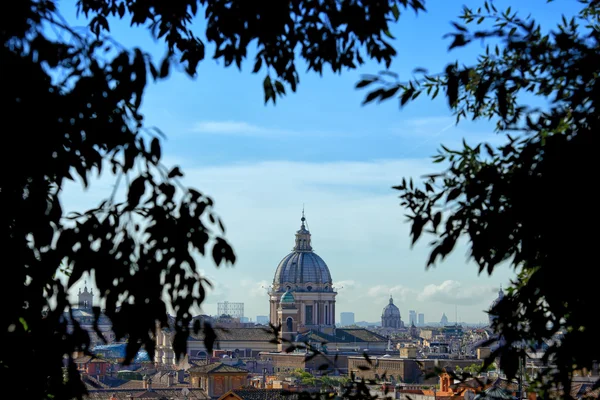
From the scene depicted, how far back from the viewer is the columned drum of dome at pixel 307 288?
11225cm

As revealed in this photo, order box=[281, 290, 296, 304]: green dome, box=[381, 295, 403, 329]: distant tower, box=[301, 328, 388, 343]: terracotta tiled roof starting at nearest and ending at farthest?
box=[301, 328, 388, 343]: terracotta tiled roof, box=[281, 290, 296, 304]: green dome, box=[381, 295, 403, 329]: distant tower

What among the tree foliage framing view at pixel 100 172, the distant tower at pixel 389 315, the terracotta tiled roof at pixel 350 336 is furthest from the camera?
the distant tower at pixel 389 315

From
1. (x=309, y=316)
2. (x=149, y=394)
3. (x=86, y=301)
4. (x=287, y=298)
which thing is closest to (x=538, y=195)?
(x=86, y=301)

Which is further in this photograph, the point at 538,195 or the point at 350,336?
the point at 350,336

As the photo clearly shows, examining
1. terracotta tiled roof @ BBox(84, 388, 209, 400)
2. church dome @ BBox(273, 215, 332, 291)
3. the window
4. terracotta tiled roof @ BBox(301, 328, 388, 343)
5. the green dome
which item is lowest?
terracotta tiled roof @ BBox(84, 388, 209, 400)

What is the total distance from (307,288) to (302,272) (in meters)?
1.79

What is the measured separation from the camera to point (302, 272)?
113562mm

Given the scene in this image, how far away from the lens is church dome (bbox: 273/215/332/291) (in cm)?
11312

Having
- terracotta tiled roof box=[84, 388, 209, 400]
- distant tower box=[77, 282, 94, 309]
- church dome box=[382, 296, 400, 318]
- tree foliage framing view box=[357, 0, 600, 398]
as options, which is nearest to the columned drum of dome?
distant tower box=[77, 282, 94, 309]

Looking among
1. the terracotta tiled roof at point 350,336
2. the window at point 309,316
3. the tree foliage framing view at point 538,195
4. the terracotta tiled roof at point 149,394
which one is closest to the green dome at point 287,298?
the window at point 309,316

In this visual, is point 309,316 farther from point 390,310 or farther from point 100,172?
point 100,172

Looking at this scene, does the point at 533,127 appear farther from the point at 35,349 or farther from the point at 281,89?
the point at 35,349

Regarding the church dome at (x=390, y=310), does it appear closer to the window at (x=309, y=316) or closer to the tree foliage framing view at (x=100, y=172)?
the window at (x=309, y=316)

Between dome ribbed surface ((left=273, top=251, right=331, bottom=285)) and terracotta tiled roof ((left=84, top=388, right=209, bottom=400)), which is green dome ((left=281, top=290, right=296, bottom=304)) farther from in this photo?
terracotta tiled roof ((left=84, top=388, right=209, bottom=400))
